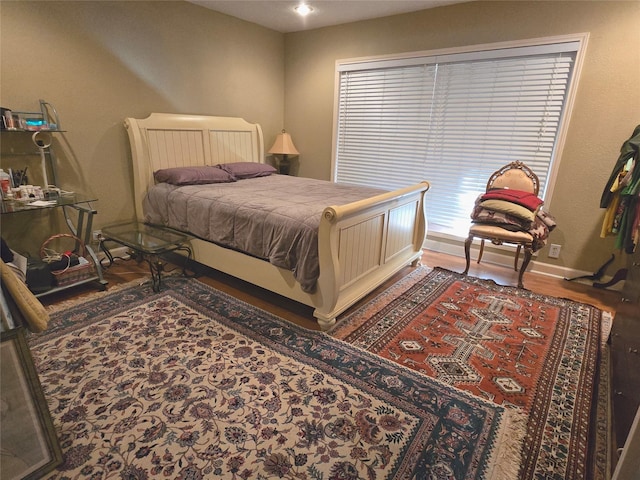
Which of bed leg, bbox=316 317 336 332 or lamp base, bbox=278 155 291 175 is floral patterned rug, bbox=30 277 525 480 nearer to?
bed leg, bbox=316 317 336 332

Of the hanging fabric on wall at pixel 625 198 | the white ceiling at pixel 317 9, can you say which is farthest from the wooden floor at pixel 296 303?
the white ceiling at pixel 317 9

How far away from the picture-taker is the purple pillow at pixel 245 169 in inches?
142

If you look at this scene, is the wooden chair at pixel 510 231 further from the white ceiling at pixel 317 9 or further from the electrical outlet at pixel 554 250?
the white ceiling at pixel 317 9

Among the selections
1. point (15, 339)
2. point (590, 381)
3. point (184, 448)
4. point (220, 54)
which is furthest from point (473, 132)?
point (15, 339)

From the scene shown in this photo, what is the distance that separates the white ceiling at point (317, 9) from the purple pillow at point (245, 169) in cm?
160

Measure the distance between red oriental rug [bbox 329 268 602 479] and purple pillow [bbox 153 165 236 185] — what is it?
1.90 m

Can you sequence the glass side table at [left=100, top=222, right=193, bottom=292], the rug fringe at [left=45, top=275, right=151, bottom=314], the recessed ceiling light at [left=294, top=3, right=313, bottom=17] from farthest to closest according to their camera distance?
the recessed ceiling light at [left=294, top=3, right=313, bottom=17] → the glass side table at [left=100, top=222, right=193, bottom=292] → the rug fringe at [left=45, top=275, right=151, bottom=314]

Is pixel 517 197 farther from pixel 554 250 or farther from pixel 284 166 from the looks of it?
pixel 284 166

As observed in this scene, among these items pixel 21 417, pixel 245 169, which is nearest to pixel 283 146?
pixel 245 169

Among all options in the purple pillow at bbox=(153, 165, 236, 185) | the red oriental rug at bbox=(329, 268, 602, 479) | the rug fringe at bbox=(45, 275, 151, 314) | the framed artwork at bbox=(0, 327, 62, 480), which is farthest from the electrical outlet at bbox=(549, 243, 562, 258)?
the framed artwork at bbox=(0, 327, 62, 480)

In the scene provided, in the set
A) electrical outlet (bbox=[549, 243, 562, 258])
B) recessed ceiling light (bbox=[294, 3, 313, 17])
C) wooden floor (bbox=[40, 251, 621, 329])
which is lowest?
wooden floor (bbox=[40, 251, 621, 329])

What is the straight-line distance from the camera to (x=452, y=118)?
3.56 m

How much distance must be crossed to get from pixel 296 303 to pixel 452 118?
8.40 ft

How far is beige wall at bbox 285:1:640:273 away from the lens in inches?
105
